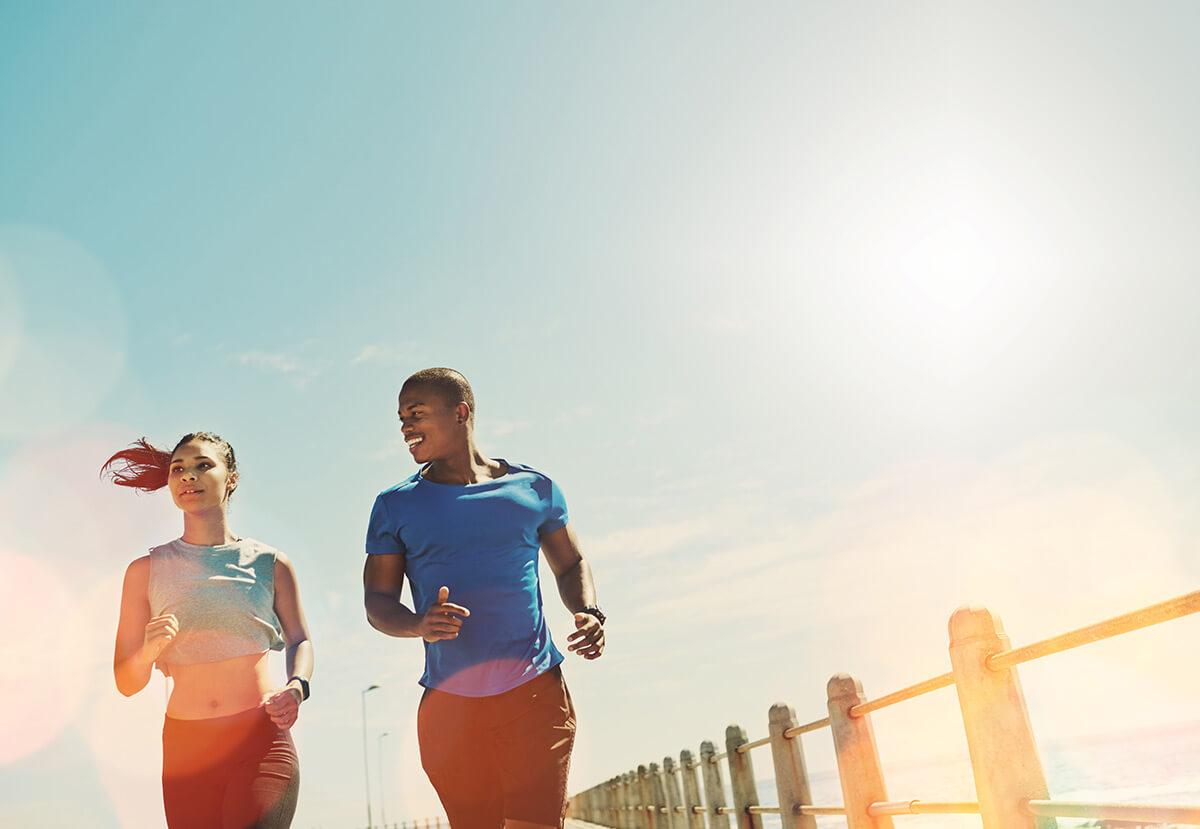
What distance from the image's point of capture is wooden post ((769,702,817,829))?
22.4ft

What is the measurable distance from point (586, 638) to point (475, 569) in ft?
1.25

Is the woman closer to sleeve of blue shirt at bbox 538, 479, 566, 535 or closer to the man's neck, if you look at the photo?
the man's neck

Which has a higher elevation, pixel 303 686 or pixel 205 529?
pixel 205 529

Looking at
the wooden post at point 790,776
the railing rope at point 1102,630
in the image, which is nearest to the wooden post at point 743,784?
the wooden post at point 790,776

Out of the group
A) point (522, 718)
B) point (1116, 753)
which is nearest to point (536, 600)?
point (522, 718)

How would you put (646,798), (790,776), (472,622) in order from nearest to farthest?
(472,622), (790,776), (646,798)

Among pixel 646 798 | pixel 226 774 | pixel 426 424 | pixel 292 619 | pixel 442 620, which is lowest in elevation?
pixel 226 774

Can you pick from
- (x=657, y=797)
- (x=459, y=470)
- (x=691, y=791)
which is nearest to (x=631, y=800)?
(x=657, y=797)

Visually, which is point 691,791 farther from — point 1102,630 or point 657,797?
point 1102,630

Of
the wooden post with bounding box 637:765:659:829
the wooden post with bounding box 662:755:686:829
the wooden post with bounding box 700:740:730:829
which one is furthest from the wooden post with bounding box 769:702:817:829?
the wooden post with bounding box 637:765:659:829

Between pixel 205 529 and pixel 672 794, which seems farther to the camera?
pixel 672 794

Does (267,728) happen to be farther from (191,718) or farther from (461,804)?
(461,804)

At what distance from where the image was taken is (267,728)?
3.34m

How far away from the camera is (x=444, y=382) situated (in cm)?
319
